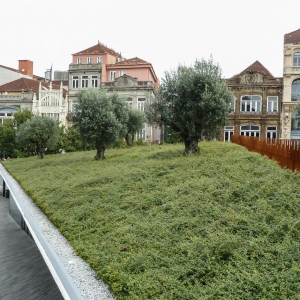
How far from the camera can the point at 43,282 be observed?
1162cm

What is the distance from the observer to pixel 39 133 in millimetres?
38438

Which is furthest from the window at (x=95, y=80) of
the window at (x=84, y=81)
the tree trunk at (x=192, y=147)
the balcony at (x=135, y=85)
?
the tree trunk at (x=192, y=147)

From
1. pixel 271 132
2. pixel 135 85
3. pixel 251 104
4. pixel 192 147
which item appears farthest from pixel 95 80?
pixel 192 147

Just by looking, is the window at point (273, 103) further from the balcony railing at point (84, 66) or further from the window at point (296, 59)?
the balcony railing at point (84, 66)

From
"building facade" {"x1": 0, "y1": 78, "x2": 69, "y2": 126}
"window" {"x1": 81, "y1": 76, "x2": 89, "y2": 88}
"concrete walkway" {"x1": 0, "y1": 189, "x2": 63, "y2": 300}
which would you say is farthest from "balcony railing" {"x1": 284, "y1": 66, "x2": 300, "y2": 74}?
"concrete walkway" {"x1": 0, "y1": 189, "x2": 63, "y2": 300}

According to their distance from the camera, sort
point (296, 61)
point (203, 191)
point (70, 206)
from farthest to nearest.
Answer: point (296, 61) → point (70, 206) → point (203, 191)

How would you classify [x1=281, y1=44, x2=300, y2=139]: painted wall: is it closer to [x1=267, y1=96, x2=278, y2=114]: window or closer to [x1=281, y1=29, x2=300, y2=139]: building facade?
[x1=281, y1=29, x2=300, y2=139]: building facade

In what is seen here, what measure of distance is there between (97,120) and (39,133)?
12.7 meters

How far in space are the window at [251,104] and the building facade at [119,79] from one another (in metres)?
11.3

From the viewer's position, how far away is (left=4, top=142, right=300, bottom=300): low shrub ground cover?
6.98 meters

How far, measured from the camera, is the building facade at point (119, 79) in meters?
50.5

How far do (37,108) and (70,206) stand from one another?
4548 centimetres

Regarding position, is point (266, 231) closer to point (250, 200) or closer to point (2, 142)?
point (250, 200)

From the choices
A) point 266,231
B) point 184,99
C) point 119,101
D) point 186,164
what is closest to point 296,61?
point 119,101
